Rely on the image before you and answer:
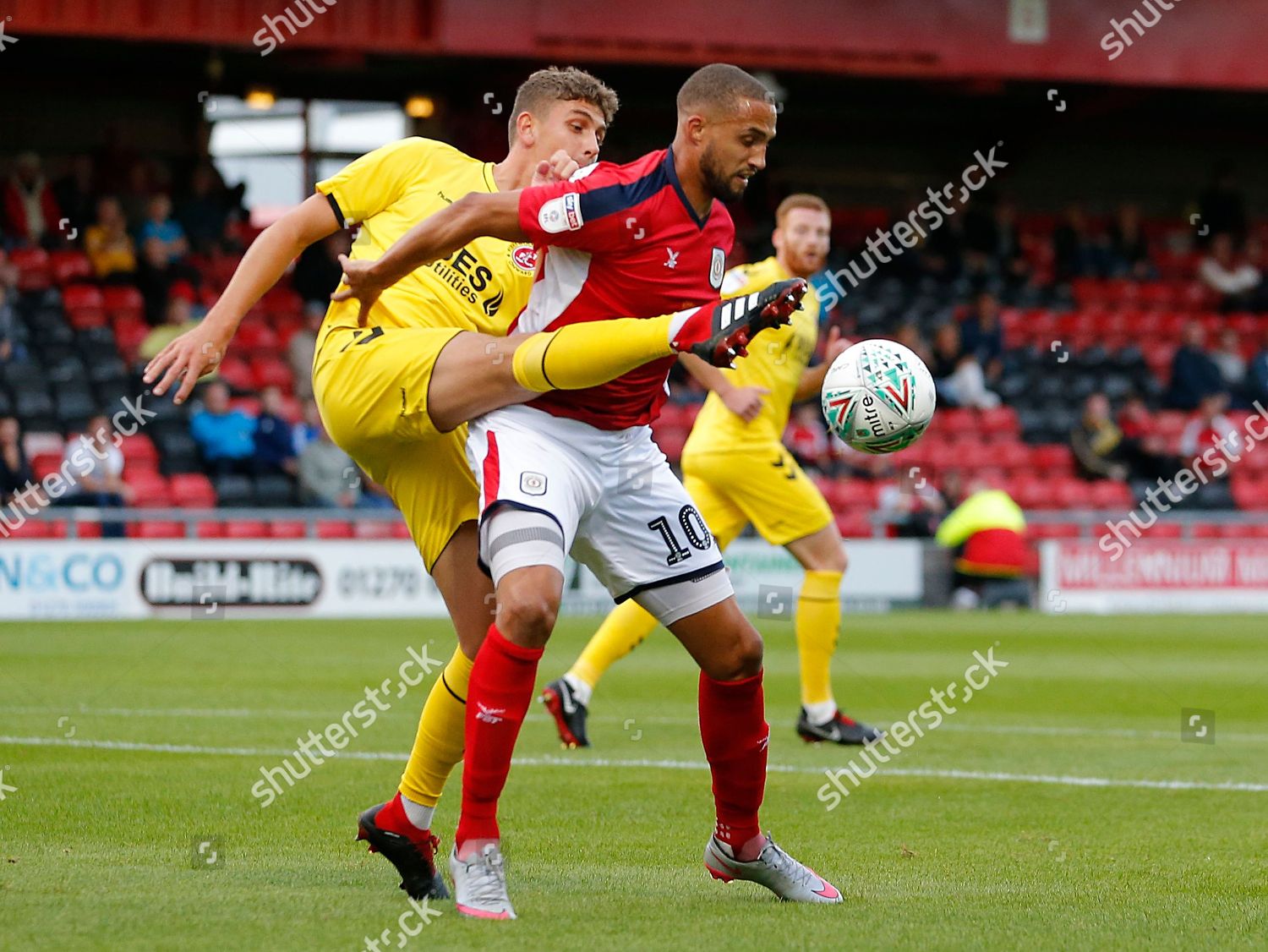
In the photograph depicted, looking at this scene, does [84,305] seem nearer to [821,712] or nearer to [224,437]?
[224,437]

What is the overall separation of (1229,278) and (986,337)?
570 centimetres

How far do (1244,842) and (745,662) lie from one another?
83.0 inches

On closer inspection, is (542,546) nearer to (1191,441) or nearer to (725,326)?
(725,326)

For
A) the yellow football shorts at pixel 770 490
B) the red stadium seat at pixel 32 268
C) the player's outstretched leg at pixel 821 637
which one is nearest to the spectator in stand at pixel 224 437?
the red stadium seat at pixel 32 268

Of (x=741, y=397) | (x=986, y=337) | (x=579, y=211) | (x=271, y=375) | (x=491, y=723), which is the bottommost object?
(x=271, y=375)

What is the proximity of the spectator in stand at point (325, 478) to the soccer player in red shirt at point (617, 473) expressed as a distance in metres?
13.9

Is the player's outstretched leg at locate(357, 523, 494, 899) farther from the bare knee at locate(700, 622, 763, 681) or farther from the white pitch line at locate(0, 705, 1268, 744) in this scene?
the white pitch line at locate(0, 705, 1268, 744)

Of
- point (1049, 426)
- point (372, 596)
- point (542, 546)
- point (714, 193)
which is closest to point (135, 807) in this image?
point (542, 546)

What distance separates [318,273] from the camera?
68.2 feet

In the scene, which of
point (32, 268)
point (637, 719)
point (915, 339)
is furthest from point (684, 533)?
point (915, 339)

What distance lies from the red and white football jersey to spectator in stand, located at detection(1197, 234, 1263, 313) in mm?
23761

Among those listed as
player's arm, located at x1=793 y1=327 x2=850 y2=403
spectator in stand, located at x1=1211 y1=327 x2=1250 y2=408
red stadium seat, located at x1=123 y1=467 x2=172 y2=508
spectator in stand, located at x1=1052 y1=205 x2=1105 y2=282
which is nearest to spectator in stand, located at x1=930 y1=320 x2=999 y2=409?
spectator in stand, located at x1=1211 y1=327 x2=1250 y2=408

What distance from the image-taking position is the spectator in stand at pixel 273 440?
18.5m

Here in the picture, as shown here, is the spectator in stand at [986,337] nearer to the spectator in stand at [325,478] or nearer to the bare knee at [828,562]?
the spectator in stand at [325,478]
